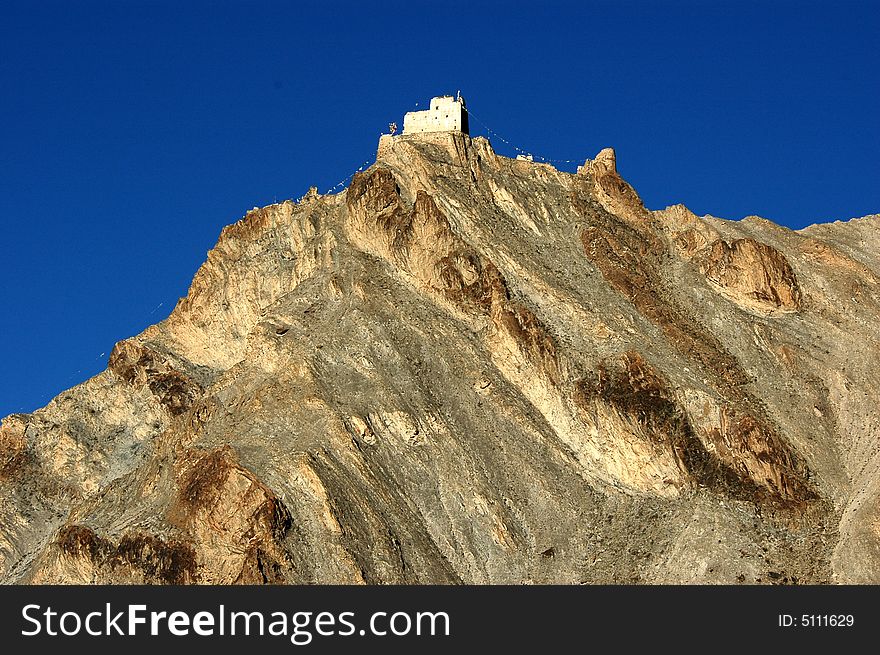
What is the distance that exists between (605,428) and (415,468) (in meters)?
15.5

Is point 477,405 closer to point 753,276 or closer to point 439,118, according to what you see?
point 753,276

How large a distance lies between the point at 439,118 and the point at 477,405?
36218 mm

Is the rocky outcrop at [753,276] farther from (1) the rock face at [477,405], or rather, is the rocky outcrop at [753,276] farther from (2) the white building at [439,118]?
(2) the white building at [439,118]

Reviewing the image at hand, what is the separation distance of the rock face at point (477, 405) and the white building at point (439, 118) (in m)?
2.46

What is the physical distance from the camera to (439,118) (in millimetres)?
180000

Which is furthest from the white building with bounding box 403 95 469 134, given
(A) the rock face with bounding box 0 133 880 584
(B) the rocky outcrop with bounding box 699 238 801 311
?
(B) the rocky outcrop with bounding box 699 238 801 311

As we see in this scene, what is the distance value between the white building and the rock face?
8.09 feet

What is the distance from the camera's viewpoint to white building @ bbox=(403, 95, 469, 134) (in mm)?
179500

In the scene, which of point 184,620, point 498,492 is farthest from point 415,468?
point 184,620

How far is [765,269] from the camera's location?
168 m

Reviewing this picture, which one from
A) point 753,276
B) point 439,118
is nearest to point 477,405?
point 753,276

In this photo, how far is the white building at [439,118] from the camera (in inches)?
7067

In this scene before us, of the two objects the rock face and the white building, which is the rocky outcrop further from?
the white building

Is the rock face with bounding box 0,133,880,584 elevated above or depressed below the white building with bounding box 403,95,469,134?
below
